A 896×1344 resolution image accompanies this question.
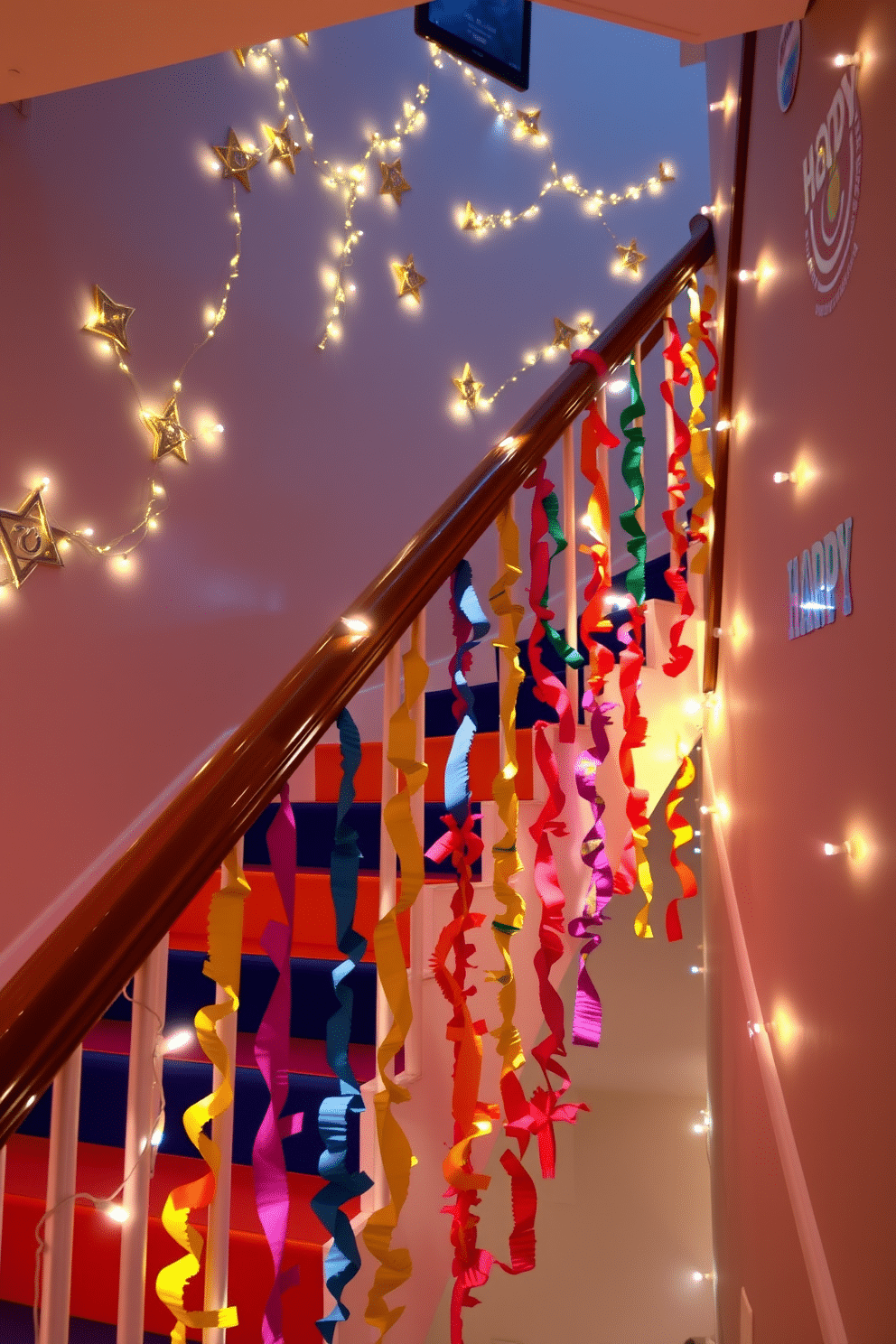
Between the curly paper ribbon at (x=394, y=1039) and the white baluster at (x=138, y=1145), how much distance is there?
1.17 feet

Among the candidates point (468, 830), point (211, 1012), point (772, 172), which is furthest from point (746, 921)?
point (772, 172)

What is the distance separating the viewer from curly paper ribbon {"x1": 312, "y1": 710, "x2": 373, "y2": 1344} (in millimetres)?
1140

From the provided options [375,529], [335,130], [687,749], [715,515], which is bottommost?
[687,749]

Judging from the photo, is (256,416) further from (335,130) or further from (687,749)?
(687,749)

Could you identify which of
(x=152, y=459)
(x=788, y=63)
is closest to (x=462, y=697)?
(x=788, y=63)

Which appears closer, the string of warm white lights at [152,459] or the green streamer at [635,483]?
the green streamer at [635,483]

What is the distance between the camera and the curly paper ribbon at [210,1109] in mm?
987

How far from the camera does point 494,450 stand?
5.59 ft

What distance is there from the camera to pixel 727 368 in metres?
2.11

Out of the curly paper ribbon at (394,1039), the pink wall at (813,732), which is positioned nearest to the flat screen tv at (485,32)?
the pink wall at (813,732)

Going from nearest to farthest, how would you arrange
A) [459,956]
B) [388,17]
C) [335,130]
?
1. [459,956]
2. [335,130]
3. [388,17]

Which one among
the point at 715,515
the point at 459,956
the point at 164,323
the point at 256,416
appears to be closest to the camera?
the point at 459,956

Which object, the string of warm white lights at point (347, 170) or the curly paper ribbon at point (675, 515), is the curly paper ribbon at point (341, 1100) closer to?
the curly paper ribbon at point (675, 515)

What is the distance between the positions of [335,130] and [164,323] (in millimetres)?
1229
